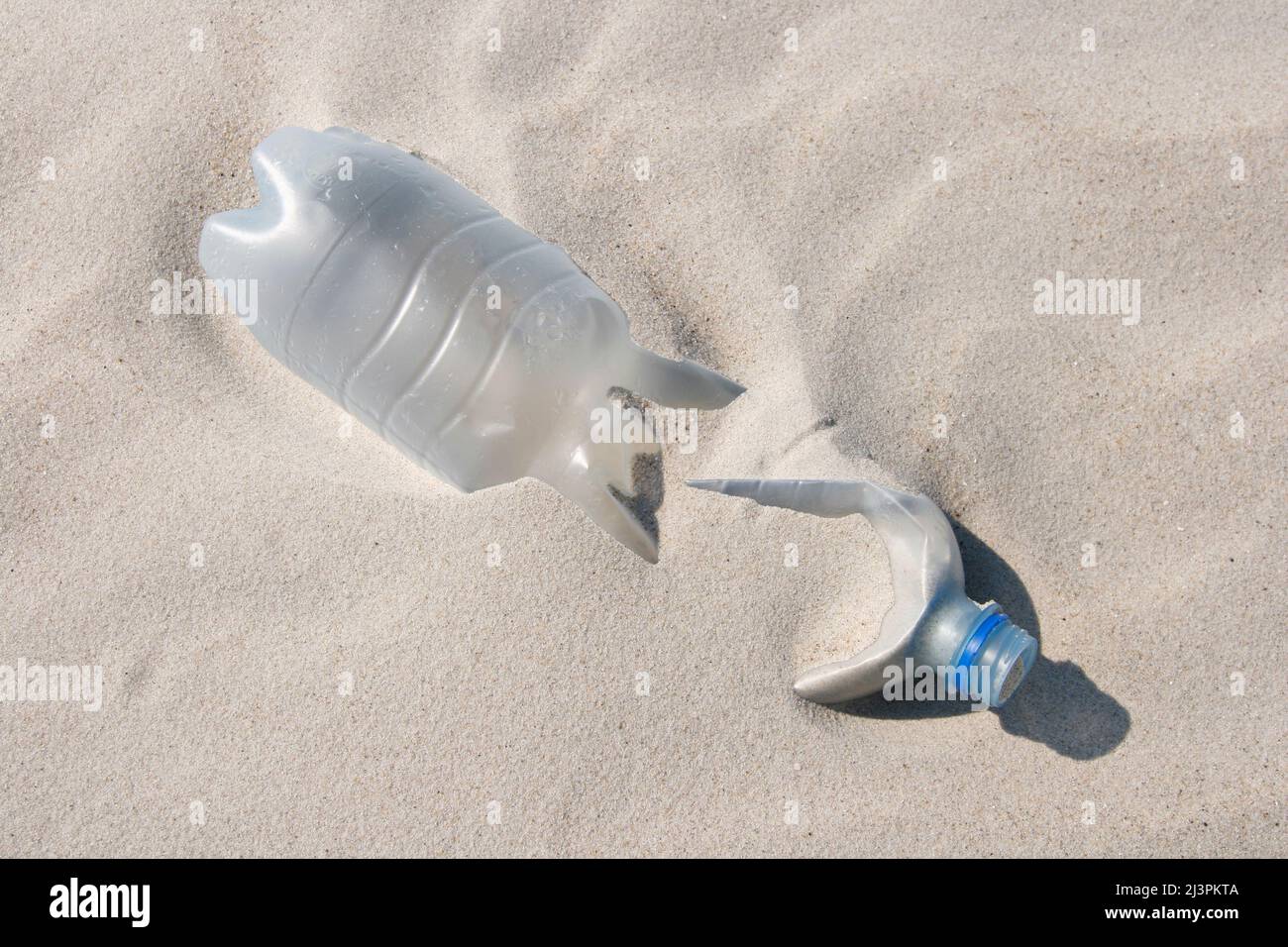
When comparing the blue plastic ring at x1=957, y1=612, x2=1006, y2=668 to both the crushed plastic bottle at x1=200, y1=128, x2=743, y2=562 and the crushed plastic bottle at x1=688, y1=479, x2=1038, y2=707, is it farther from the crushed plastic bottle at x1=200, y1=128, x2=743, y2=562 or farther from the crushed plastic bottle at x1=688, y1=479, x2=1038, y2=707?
the crushed plastic bottle at x1=200, y1=128, x2=743, y2=562

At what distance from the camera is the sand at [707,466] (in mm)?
1604

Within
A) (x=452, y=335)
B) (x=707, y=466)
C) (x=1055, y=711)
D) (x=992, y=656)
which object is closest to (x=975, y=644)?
(x=992, y=656)

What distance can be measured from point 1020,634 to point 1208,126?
1090mm

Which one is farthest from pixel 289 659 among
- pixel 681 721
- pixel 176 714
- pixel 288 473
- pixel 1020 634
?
pixel 1020 634

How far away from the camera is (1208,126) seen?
6.30 feet

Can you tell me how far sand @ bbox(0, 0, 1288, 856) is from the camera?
160 centimetres

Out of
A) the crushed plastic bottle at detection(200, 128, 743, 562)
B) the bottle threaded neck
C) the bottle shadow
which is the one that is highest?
the crushed plastic bottle at detection(200, 128, 743, 562)

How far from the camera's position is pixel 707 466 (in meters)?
1.74

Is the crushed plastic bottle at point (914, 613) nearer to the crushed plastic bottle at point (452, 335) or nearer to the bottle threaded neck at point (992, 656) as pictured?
the bottle threaded neck at point (992, 656)

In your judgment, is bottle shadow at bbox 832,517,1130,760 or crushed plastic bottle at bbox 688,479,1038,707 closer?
crushed plastic bottle at bbox 688,479,1038,707

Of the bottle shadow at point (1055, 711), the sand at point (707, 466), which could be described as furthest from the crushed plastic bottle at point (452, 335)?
the bottle shadow at point (1055, 711)

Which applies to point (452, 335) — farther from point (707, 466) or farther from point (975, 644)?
point (975, 644)

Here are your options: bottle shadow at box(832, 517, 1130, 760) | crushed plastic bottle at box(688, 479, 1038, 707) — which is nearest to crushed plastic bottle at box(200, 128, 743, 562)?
crushed plastic bottle at box(688, 479, 1038, 707)

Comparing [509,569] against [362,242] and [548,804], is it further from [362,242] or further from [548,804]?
[362,242]
